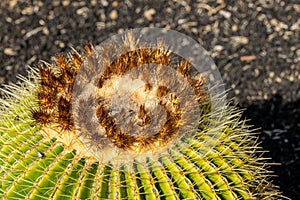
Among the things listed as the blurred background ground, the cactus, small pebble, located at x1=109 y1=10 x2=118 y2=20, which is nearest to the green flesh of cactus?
the cactus

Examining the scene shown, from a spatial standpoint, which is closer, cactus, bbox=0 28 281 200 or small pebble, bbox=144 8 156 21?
cactus, bbox=0 28 281 200

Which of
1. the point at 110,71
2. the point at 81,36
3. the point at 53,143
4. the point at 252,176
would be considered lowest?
the point at 81,36

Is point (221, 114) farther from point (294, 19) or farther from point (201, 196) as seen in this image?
point (294, 19)

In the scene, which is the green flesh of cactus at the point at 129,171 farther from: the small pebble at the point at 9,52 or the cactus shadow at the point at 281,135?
the small pebble at the point at 9,52

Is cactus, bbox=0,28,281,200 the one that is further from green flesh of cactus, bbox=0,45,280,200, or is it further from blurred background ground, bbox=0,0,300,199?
blurred background ground, bbox=0,0,300,199

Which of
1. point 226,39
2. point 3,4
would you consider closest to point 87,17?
point 3,4

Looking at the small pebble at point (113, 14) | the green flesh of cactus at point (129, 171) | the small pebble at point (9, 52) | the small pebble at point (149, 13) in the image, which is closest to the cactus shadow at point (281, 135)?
the small pebble at point (149, 13)

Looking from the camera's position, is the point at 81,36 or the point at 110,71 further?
the point at 81,36
